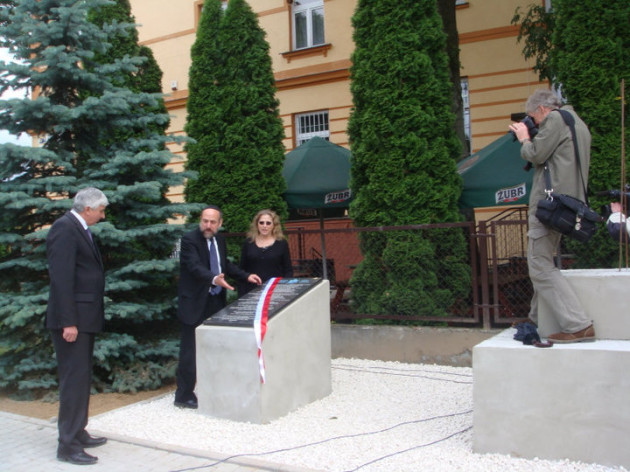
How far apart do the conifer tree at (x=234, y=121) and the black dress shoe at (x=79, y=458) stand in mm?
5131

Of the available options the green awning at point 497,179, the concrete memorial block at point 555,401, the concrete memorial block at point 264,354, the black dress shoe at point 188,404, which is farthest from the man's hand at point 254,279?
the green awning at point 497,179

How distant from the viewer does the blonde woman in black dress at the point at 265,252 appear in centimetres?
677

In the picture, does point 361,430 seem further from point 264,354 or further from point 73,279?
point 73,279

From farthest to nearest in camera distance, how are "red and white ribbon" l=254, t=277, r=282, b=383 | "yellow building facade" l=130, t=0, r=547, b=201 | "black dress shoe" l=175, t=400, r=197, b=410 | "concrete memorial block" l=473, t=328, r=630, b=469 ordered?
"yellow building facade" l=130, t=0, r=547, b=201, "black dress shoe" l=175, t=400, r=197, b=410, "red and white ribbon" l=254, t=277, r=282, b=383, "concrete memorial block" l=473, t=328, r=630, b=469

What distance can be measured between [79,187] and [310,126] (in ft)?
35.0

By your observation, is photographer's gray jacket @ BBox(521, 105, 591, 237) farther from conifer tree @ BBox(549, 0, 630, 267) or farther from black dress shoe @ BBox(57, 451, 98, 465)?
black dress shoe @ BBox(57, 451, 98, 465)

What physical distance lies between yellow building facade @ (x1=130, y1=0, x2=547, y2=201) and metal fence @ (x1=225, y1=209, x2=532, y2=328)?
430 cm

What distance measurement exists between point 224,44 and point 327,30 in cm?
713

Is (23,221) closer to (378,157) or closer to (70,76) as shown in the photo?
(70,76)

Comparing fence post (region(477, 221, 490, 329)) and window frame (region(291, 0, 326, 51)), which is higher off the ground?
window frame (region(291, 0, 326, 51))

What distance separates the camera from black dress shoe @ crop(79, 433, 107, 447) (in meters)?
4.97

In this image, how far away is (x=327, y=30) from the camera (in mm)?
16531

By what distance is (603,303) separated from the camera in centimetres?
458

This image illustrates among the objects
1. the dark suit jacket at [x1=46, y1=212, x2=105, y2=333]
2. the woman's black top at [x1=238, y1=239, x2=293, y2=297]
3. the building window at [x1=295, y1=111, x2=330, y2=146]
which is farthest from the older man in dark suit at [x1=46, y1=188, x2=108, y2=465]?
the building window at [x1=295, y1=111, x2=330, y2=146]
